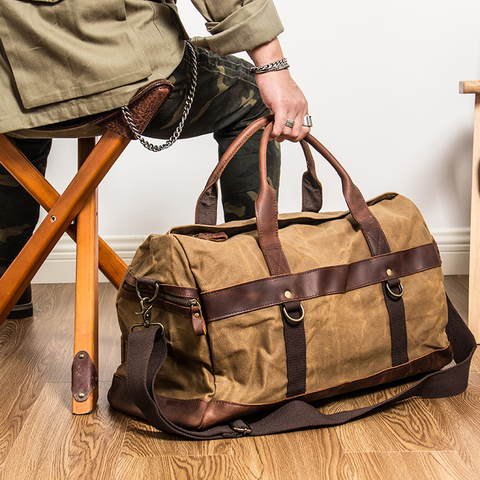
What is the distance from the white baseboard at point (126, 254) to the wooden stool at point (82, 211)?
0.87m

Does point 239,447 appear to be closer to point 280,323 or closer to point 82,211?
point 280,323

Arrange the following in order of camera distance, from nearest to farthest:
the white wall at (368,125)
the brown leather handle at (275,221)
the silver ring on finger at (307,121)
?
the brown leather handle at (275,221), the silver ring on finger at (307,121), the white wall at (368,125)

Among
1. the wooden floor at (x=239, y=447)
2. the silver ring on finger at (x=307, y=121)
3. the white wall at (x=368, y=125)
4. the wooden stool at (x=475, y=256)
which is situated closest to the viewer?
the wooden floor at (x=239, y=447)

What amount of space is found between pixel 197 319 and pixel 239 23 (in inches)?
19.8

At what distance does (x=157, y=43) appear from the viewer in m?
→ 1.00

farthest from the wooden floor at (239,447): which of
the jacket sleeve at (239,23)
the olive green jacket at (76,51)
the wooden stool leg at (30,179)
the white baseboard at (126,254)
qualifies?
the white baseboard at (126,254)

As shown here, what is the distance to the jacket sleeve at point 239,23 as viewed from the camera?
0.97 m

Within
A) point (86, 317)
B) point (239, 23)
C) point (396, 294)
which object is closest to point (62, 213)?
point (86, 317)

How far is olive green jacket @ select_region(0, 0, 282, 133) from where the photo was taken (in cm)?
90

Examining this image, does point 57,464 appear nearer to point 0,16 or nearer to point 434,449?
point 434,449

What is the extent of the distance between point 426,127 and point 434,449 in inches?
50.6

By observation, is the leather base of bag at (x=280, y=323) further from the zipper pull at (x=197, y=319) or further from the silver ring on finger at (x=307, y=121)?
the silver ring on finger at (x=307, y=121)

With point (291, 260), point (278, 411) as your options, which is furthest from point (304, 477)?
point (291, 260)

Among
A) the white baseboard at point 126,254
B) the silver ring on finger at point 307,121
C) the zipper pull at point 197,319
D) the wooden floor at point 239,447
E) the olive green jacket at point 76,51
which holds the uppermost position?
the olive green jacket at point 76,51
